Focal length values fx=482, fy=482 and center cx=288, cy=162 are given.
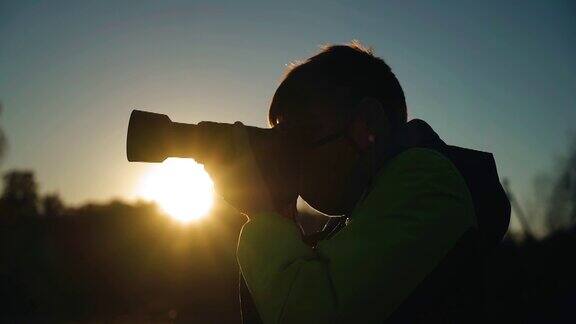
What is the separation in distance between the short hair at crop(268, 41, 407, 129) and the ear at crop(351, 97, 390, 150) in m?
0.04

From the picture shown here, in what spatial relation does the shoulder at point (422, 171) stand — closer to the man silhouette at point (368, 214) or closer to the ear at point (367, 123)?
the man silhouette at point (368, 214)

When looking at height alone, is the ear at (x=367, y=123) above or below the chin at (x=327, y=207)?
above

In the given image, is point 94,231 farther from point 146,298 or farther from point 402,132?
point 402,132

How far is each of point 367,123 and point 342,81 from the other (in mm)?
159

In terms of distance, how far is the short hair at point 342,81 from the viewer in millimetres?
1457

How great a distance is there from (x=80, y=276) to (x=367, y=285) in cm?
2975

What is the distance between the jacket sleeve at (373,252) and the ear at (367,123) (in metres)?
0.20

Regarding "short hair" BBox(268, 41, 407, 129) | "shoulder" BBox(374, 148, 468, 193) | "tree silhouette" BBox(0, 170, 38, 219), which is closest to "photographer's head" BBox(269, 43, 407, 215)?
"short hair" BBox(268, 41, 407, 129)

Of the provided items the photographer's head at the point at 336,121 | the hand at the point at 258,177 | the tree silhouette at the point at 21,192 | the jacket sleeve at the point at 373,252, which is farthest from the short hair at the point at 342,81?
the tree silhouette at the point at 21,192

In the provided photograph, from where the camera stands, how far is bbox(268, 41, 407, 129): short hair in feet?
4.78

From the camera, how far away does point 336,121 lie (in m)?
1.40

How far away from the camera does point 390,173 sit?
1172mm

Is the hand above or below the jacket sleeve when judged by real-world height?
above

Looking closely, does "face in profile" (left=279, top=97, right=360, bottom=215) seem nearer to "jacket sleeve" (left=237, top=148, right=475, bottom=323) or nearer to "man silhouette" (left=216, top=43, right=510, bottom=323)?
"man silhouette" (left=216, top=43, right=510, bottom=323)
